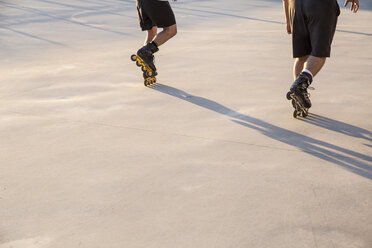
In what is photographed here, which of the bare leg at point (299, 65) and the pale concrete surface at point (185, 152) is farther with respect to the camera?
the bare leg at point (299, 65)

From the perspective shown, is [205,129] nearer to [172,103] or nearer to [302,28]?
[172,103]

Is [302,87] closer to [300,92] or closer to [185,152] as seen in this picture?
[300,92]

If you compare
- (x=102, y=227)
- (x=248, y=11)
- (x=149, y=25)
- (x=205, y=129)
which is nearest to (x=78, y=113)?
(x=205, y=129)

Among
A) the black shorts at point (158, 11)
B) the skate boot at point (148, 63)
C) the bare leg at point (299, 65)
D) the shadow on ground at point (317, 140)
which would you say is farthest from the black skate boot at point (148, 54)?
the bare leg at point (299, 65)

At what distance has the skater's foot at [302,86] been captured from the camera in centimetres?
470

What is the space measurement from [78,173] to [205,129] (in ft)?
4.26

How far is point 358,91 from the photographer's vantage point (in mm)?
5680

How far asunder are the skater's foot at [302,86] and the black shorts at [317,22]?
0.77 ft

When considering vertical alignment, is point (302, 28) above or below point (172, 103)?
above

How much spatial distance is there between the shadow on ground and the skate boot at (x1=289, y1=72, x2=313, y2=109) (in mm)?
216

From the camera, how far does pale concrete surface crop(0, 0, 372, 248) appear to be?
117 inches

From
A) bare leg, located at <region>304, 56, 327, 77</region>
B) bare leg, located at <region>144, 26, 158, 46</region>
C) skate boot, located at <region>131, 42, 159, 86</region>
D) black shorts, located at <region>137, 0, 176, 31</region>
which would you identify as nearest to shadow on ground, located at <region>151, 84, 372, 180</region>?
bare leg, located at <region>304, 56, 327, 77</region>

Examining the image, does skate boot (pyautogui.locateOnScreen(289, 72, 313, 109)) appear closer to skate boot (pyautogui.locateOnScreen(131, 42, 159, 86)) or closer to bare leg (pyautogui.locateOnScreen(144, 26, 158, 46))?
skate boot (pyautogui.locateOnScreen(131, 42, 159, 86))

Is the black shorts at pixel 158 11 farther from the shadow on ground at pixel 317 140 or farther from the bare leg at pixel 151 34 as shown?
the shadow on ground at pixel 317 140
